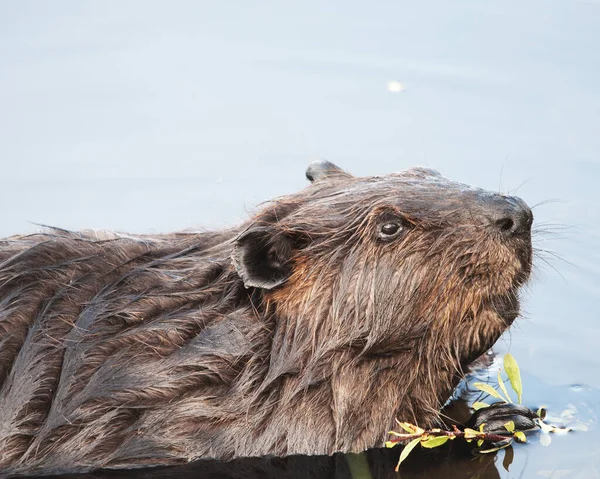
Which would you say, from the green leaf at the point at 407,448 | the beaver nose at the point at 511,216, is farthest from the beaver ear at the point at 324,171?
the green leaf at the point at 407,448

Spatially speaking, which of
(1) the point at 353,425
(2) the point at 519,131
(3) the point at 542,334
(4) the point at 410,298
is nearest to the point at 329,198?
(4) the point at 410,298

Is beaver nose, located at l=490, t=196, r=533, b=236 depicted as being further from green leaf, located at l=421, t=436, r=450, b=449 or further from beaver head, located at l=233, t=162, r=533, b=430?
green leaf, located at l=421, t=436, r=450, b=449

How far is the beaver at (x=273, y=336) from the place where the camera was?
550 cm

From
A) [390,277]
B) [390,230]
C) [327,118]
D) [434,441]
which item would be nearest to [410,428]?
[434,441]

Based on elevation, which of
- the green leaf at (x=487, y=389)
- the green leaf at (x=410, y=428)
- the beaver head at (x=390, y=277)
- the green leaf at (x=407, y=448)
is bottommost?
the green leaf at (x=407, y=448)

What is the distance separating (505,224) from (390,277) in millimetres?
544

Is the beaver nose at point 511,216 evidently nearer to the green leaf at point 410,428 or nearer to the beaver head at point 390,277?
the beaver head at point 390,277

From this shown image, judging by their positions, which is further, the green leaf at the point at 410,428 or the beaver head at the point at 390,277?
the green leaf at the point at 410,428

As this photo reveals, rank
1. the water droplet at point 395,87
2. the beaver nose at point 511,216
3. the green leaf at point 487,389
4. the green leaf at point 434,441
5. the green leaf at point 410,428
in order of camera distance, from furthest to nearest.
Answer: the water droplet at point 395,87 → the green leaf at point 487,389 → the green leaf at point 434,441 → the green leaf at point 410,428 → the beaver nose at point 511,216

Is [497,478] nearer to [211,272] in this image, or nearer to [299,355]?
[299,355]

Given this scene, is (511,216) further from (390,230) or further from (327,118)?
(327,118)

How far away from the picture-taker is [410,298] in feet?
18.1

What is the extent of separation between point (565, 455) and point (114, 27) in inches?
254

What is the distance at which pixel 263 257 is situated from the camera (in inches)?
219
